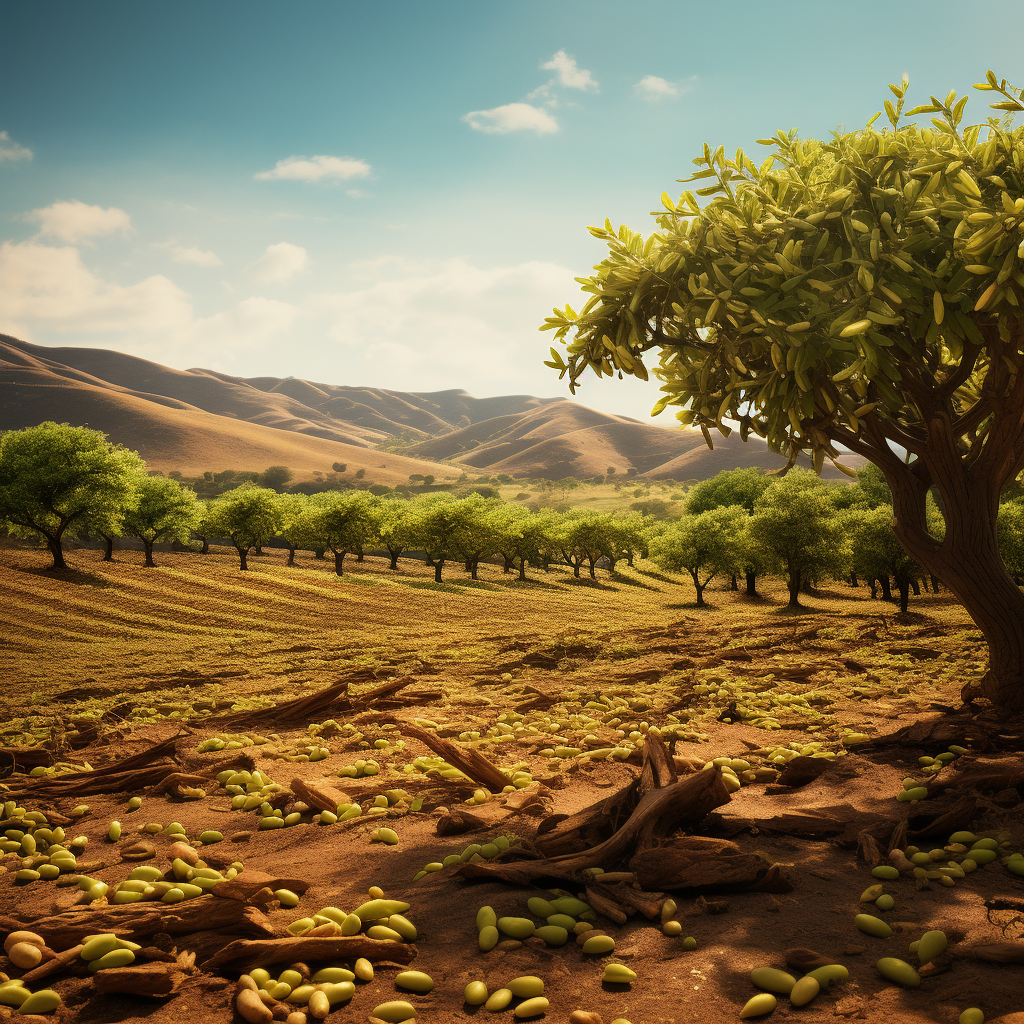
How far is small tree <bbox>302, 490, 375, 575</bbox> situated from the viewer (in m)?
41.7

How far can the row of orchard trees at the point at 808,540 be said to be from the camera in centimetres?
2680

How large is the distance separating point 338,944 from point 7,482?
36390 mm

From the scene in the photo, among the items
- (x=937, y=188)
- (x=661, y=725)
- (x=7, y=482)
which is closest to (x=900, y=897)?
(x=661, y=725)

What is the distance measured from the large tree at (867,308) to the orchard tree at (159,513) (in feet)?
127

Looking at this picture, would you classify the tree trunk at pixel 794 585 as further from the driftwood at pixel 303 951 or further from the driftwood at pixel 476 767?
the driftwood at pixel 303 951

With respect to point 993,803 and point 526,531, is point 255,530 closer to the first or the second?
point 526,531


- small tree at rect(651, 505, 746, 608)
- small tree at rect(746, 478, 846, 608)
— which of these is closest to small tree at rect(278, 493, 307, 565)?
small tree at rect(651, 505, 746, 608)

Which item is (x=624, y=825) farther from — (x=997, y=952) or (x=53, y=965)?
(x=53, y=965)

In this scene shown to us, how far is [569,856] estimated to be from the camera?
390 centimetres

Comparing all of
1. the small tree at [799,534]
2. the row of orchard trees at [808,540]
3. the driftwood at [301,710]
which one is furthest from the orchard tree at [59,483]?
the small tree at [799,534]

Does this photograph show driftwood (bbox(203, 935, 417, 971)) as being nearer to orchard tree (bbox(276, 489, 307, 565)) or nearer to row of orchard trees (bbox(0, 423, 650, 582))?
row of orchard trees (bbox(0, 423, 650, 582))

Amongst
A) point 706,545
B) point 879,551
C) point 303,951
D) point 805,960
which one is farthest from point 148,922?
point 706,545

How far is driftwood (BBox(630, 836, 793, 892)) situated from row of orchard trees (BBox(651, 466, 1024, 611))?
20.6 metres

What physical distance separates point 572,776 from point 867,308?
494cm
